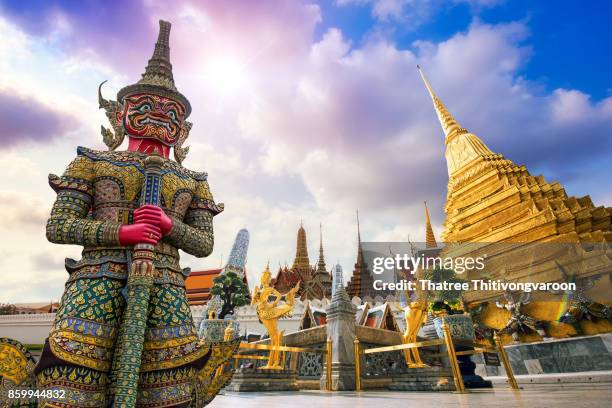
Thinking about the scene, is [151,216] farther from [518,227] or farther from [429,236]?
[429,236]

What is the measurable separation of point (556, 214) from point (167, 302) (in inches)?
855

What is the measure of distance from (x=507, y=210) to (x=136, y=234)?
23.4 m

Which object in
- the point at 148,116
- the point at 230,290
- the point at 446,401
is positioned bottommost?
the point at 446,401

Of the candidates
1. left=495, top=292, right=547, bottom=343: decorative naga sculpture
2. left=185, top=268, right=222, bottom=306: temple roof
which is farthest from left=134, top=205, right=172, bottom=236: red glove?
left=185, top=268, right=222, bottom=306: temple roof

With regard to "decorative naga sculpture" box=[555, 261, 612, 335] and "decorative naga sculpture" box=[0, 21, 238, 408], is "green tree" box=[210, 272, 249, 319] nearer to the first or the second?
"decorative naga sculpture" box=[0, 21, 238, 408]

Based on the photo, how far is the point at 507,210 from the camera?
21.7m

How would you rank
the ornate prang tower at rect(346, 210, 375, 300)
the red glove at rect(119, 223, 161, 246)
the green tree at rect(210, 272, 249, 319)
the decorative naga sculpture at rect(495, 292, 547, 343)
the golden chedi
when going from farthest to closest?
the ornate prang tower at rect(346, 210, 375, 300) < the golden chedi < the decorative naga sculpture at rect(495, 292, 547, 343) < the green tree at rect(210, 272, 249, 319) < the red glove at rect(119, 223, 161, 246)

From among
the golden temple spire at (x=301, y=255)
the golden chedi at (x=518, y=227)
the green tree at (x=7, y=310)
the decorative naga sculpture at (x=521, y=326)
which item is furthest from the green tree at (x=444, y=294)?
the green tree at (x=7, y=310)

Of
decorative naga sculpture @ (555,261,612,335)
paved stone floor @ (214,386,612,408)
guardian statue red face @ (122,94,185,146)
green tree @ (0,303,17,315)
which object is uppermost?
green tree @ (0,303,17,315)

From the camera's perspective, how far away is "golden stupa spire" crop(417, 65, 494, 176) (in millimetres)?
26234

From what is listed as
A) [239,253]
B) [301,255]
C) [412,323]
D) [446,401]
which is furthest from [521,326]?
[301,255]

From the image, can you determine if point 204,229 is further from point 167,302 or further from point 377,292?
point 377,292

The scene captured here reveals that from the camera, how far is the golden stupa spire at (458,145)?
2623 cm

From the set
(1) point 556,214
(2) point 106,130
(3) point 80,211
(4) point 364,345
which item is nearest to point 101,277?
(3) point 80,211
